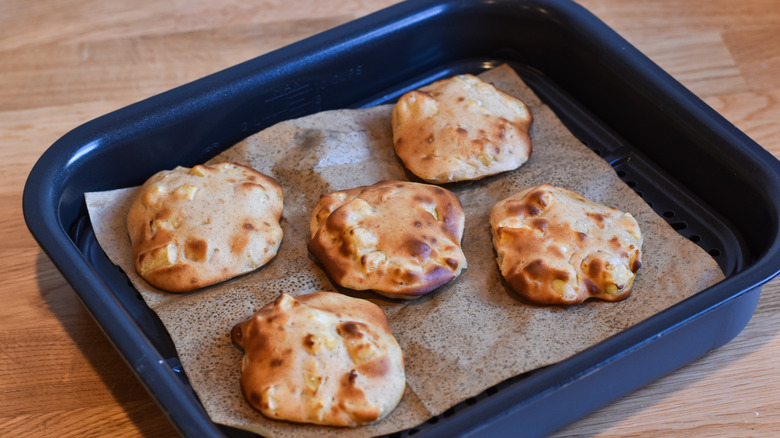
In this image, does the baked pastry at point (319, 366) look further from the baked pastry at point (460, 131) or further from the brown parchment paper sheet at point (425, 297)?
the baked pastry at point (460, 131)

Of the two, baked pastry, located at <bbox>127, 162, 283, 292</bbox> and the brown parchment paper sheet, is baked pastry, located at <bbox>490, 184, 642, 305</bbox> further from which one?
baked pastry, located at <bbox>127, 162, 283, 292</bbox>

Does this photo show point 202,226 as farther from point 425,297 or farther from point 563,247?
point 563,247

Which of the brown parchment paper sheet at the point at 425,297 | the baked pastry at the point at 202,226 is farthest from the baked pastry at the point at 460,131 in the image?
the baked pastry at the point at 202,226

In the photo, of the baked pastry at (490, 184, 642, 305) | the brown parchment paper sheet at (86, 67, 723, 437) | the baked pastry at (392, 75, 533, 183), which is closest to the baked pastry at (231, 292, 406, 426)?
the brown parchment paper sheet at (86, 67, 723, 437)

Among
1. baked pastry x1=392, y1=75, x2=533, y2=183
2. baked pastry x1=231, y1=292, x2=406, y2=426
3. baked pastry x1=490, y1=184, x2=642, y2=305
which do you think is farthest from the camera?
baked pastry x1=392, y1=75, x2=533, y2=183

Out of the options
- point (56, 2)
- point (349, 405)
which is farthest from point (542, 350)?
point (56, 2)
